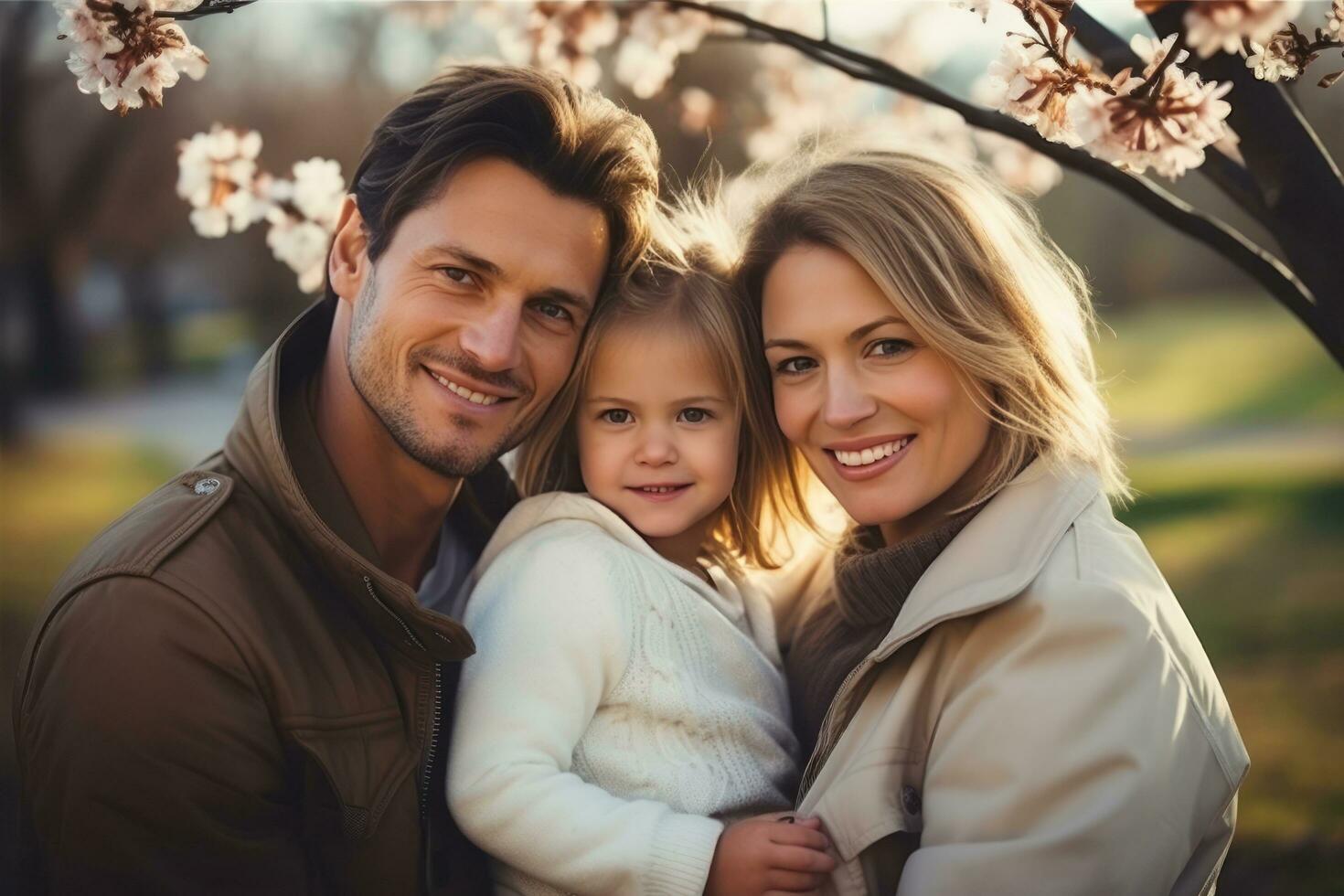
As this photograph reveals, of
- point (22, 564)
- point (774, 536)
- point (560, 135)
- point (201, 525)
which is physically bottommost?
point (774, 536)

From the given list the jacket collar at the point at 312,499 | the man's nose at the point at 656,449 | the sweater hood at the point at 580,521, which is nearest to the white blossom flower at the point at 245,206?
the jacket collar at the point at 312,499

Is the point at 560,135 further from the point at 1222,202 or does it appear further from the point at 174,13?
the point at 1222,202

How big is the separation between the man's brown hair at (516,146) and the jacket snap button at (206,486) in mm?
719

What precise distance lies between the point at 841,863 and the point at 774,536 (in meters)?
1.01

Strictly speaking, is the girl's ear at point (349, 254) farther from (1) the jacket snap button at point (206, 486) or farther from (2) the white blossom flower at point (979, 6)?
(2) the white blossom flower at point (979, 6)

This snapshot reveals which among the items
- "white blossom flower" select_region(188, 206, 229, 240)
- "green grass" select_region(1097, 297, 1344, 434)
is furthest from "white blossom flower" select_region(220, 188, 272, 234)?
"green grass" select_region(1097, 297, 1344, 434)

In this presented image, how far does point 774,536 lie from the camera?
304 cm

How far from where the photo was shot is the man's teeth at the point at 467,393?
273cm

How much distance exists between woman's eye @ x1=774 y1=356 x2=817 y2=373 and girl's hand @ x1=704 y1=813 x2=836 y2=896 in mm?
950

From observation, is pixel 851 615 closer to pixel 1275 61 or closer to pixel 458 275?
pixel 458 275

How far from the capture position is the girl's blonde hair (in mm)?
2752

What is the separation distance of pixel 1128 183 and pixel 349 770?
1.97 meters

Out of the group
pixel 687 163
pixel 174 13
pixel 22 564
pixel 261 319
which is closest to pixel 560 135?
pixel 174 13

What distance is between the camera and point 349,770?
224 cm
